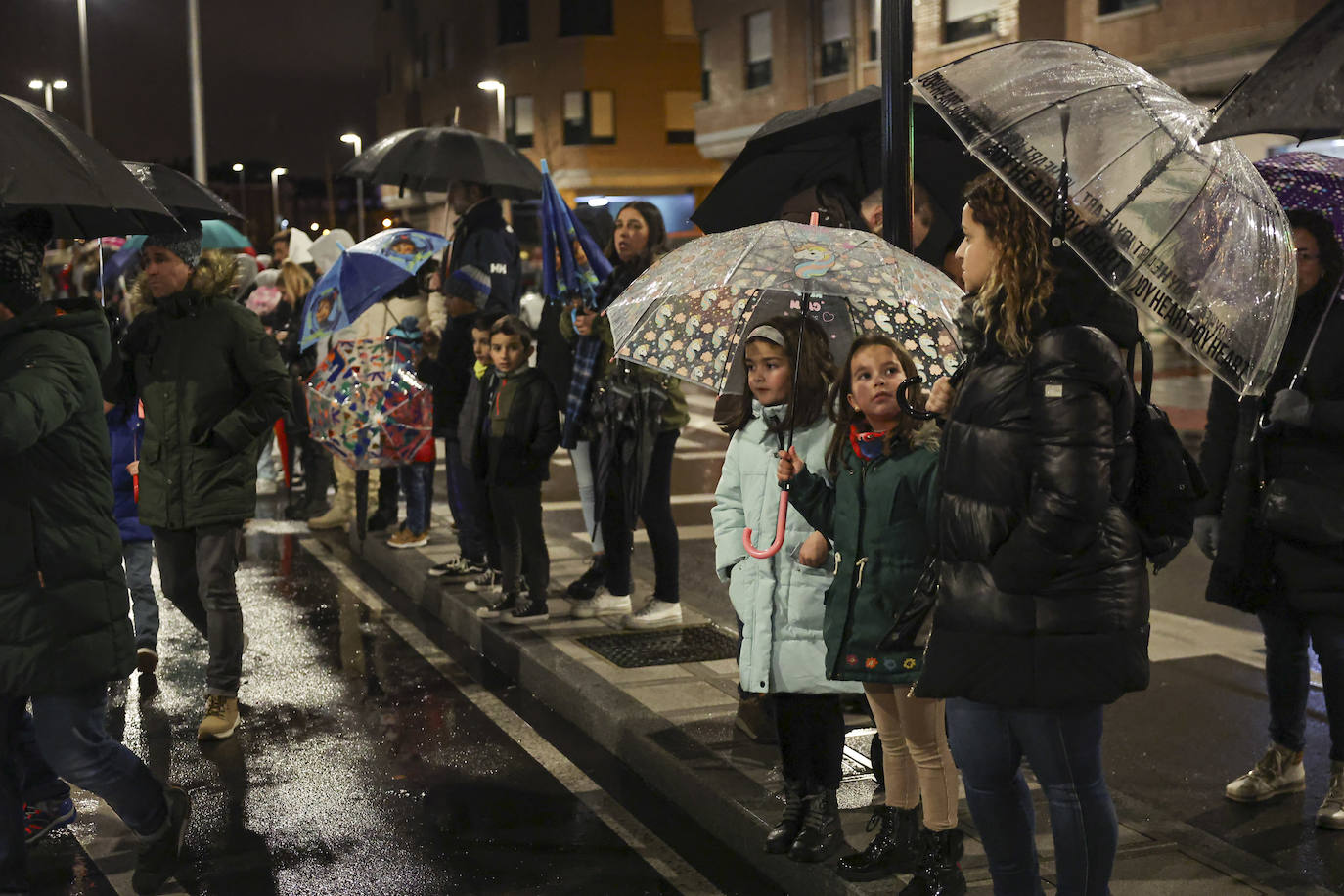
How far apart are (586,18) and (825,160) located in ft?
167

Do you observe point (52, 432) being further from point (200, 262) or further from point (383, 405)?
point (383, 405)

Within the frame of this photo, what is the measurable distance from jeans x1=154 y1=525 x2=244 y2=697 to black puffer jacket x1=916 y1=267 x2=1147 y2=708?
3.85 m

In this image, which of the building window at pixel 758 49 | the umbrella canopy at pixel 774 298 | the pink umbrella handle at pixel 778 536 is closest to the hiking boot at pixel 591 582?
the umbrella canopy at pixel 774 298

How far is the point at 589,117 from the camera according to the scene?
54344 mm

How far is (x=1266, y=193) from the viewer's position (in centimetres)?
375

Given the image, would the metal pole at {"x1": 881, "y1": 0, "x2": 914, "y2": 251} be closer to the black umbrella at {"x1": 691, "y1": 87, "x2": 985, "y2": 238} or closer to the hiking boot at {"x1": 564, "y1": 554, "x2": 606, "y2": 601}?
the black umbrella at {"x1": 691, "y1": 87, "x2": 985, "y2": 238}

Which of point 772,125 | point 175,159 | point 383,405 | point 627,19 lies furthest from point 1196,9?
point 175,159

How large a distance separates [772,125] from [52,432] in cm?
301

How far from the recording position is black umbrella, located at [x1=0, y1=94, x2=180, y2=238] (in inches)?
166

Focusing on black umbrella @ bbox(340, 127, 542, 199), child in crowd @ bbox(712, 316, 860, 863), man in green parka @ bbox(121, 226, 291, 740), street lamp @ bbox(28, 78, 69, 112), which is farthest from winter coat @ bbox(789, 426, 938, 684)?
street lamp @ bbox(28, 78, 69, 112)

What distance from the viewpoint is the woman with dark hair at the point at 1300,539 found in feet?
16.0

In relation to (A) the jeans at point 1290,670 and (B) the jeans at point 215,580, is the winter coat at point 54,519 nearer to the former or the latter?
(B) the jeans at point 215,580

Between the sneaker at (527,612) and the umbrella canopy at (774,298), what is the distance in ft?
9.80

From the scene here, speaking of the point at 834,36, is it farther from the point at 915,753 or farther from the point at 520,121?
the point at 915,753
